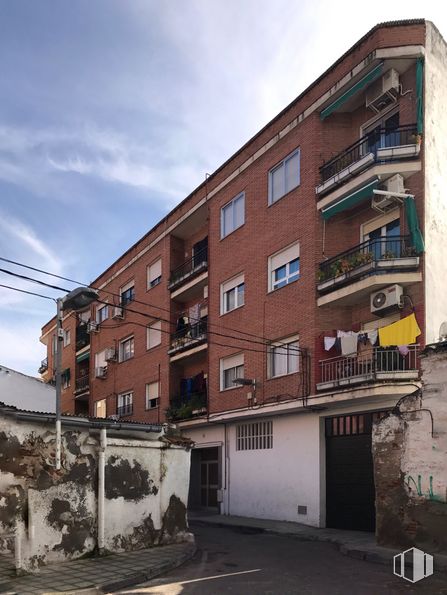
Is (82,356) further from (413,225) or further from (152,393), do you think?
(413,225)

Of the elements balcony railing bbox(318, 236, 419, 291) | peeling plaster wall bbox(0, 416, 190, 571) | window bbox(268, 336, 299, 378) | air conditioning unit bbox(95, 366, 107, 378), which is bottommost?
peeling plaster wall bbox(0, 416, 190, 571)

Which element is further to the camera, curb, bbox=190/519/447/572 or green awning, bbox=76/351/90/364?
green awning, bbox=76/351/90/364

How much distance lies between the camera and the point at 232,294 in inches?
917

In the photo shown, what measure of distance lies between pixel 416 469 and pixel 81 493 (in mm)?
6616

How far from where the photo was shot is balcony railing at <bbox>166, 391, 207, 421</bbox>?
24197mm

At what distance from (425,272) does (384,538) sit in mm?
6759

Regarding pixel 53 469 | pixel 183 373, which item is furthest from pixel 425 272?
pixel 183 373

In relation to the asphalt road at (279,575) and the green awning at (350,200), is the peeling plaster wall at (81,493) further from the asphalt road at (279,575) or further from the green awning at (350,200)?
the green awning at (350,200)

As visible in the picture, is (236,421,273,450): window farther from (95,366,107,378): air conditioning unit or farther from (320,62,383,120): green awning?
(95,366,107,378): air conditioning unit

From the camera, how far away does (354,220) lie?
18.6 metres

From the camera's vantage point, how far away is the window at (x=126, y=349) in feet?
105

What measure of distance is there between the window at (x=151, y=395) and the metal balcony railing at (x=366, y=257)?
1302 cm

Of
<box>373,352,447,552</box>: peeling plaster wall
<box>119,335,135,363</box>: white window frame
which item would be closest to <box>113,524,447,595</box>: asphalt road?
<box>373,352,447,552</box>: peeling plaster wall

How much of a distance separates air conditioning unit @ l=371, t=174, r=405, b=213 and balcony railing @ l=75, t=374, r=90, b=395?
25.8 meters
